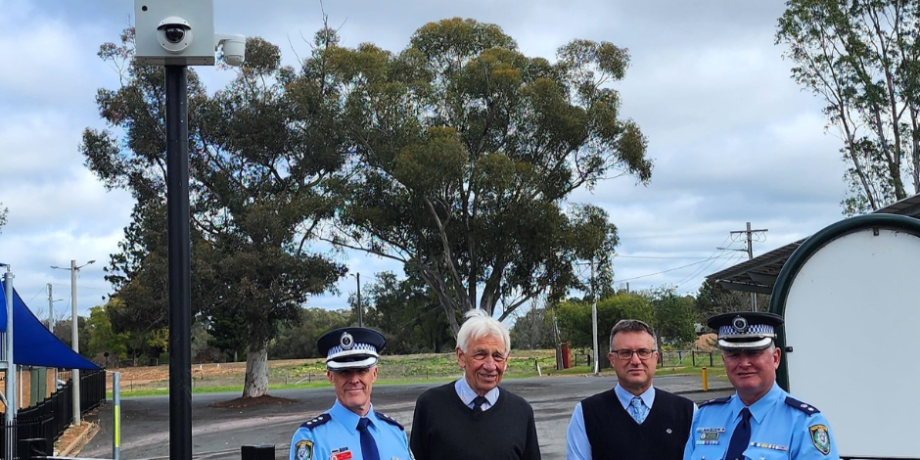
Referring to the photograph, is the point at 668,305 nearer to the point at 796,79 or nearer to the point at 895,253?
the point at 796,79

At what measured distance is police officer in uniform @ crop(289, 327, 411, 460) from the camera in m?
3.33

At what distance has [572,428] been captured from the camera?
4.17m

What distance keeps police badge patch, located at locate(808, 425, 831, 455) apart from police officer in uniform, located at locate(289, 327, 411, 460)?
1.50m

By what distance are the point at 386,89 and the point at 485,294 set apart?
8412 millimetres

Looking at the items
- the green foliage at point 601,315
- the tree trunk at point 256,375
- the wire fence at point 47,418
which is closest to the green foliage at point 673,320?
the green foliage at point 601,315

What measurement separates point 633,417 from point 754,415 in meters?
0.77

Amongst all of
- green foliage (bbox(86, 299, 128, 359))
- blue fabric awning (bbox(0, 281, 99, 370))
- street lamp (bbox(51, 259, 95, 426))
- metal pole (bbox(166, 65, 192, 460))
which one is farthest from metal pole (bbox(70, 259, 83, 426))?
green foliage (bbox(86, 299, 128, 359))

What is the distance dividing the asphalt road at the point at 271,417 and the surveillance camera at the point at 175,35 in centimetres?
1286

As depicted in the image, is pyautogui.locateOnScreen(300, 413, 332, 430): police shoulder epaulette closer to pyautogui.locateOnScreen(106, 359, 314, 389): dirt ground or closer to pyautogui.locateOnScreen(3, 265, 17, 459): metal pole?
pyautogui.locateOnScreen(3, 265, 17, 459): metal pole

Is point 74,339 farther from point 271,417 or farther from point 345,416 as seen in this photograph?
point 345,416

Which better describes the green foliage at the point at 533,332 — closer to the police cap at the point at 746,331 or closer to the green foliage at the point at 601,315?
the green foliage at the point at 601,315

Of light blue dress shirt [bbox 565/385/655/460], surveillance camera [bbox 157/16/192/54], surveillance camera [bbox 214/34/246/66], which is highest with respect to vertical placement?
surveillance camera [bbox 214/34/246/66]

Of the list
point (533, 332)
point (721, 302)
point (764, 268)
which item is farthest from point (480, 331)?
point (533, 332)

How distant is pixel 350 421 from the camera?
11.1 ft
